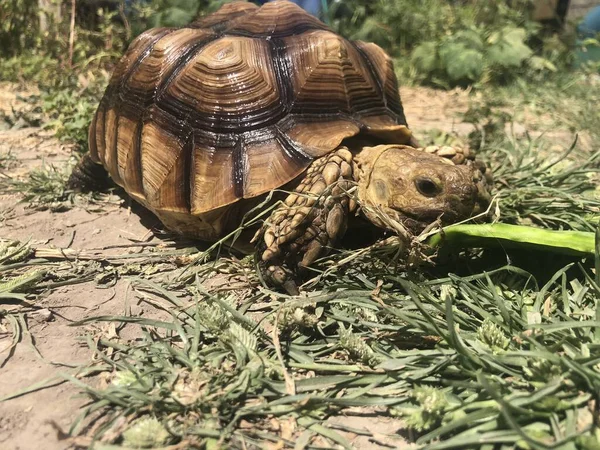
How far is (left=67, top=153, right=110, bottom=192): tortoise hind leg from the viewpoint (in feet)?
10.3

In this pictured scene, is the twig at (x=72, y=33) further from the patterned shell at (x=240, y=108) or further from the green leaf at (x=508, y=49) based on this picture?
the green leaf at (x=508, y=49)

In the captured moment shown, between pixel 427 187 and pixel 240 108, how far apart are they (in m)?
0.89

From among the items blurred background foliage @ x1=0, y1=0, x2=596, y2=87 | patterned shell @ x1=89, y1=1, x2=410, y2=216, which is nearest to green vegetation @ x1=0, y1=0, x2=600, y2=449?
patterned shell @ x1=89, y1=1, x2=410, y2=216

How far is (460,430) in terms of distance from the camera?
53.1 inches

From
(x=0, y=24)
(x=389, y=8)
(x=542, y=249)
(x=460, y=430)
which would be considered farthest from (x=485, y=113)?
(x=0, y=24)

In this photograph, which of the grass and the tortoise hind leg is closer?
the grass

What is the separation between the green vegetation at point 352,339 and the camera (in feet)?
4.46

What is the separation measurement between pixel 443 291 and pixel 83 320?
4.43 feet

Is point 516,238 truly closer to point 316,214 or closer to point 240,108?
point 316,214

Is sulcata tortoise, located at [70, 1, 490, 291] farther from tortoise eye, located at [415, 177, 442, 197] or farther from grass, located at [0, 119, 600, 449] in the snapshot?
grass, located at [0, 119, 600, 449]

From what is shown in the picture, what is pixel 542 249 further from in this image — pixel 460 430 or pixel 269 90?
pixel 269 90

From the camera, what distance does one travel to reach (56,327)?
6.15ft

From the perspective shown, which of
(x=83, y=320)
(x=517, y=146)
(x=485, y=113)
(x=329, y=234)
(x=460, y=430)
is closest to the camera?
(x=460, y=430)

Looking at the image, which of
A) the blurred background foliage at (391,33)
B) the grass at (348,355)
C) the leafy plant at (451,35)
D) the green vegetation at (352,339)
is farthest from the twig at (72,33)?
the grass at (348,355)
